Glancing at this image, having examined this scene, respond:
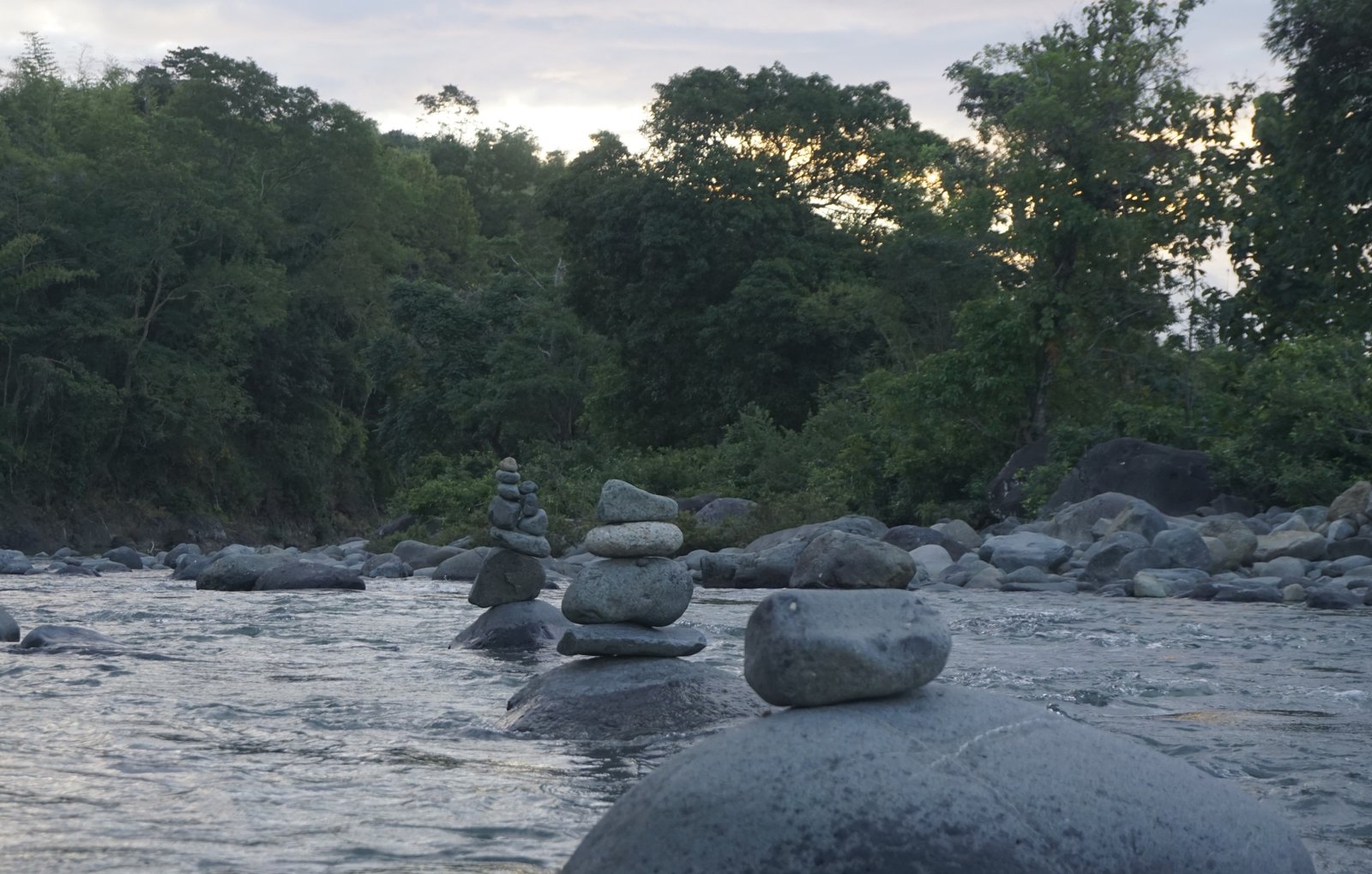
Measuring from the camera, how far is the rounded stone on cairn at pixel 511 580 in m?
10.8

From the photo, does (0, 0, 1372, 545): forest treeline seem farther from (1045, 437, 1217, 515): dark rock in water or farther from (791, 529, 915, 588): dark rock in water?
(791, 529, 915, 588): dark rock in water

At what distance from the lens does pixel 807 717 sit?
3996 millimetres

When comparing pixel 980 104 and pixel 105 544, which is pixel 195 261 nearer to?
pixel 105 544

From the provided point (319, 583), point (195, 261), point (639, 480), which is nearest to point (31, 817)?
point (319, 583)

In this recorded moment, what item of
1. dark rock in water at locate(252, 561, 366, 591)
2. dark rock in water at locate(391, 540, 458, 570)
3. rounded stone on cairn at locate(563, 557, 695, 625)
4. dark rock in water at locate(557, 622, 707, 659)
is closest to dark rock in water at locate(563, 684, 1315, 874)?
dark rock in water at locate(557, 622, 707, 659)

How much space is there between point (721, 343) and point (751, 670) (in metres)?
29.1

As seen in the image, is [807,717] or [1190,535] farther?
[1190,535]

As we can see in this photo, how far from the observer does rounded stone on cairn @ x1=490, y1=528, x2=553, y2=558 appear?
10664 millimetres

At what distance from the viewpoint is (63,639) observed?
9.52m

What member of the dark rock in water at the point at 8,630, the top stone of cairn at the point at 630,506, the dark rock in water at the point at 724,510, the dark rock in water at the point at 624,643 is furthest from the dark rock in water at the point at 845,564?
the dark rock in water at the point at 724,510

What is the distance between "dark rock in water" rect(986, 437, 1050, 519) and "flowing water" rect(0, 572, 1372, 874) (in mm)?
10063

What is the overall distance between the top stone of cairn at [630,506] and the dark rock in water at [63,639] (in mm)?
3816

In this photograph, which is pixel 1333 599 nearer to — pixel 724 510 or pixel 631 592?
pixel 631 592

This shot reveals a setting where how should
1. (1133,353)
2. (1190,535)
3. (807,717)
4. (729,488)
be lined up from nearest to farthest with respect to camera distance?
(807,717) → (1190,535) → (1133,353) → (729,488)
